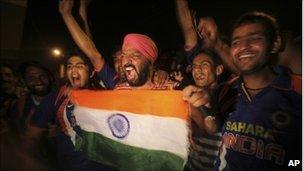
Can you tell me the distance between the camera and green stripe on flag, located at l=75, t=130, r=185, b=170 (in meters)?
1.52

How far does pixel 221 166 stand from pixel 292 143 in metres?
0.28

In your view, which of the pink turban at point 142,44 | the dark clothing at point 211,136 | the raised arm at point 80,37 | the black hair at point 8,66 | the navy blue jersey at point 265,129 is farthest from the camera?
the black hair at point 8,66

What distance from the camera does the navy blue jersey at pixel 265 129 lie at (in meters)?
1.32

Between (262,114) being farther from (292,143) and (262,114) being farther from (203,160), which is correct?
(203,160)

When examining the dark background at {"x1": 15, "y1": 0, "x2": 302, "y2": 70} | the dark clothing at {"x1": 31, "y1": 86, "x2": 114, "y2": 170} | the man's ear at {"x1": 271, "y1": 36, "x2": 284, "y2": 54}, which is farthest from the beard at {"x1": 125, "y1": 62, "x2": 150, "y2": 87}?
the man's ear at {"x1": 271, "y1": 36, "x2": 284, "y2": 54}

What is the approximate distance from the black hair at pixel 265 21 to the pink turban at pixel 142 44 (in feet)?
1.18

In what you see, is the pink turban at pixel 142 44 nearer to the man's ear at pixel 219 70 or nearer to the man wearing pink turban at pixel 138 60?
the man wearing pink turban at pixel 138 60

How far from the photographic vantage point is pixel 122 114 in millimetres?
1618

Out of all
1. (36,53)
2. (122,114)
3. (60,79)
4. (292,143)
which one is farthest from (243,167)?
(36,53)

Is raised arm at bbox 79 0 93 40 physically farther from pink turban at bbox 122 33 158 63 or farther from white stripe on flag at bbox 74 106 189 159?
white stripe on flag at bbox 74 106 189 159

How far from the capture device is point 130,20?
5.33 ft

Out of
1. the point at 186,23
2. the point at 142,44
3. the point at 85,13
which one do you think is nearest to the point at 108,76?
the point at 142,44

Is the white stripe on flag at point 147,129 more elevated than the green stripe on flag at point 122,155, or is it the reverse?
the white stripe on flag at point 147,129

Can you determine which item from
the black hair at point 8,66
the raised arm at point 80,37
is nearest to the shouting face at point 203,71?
the raised arm at point 80,37
